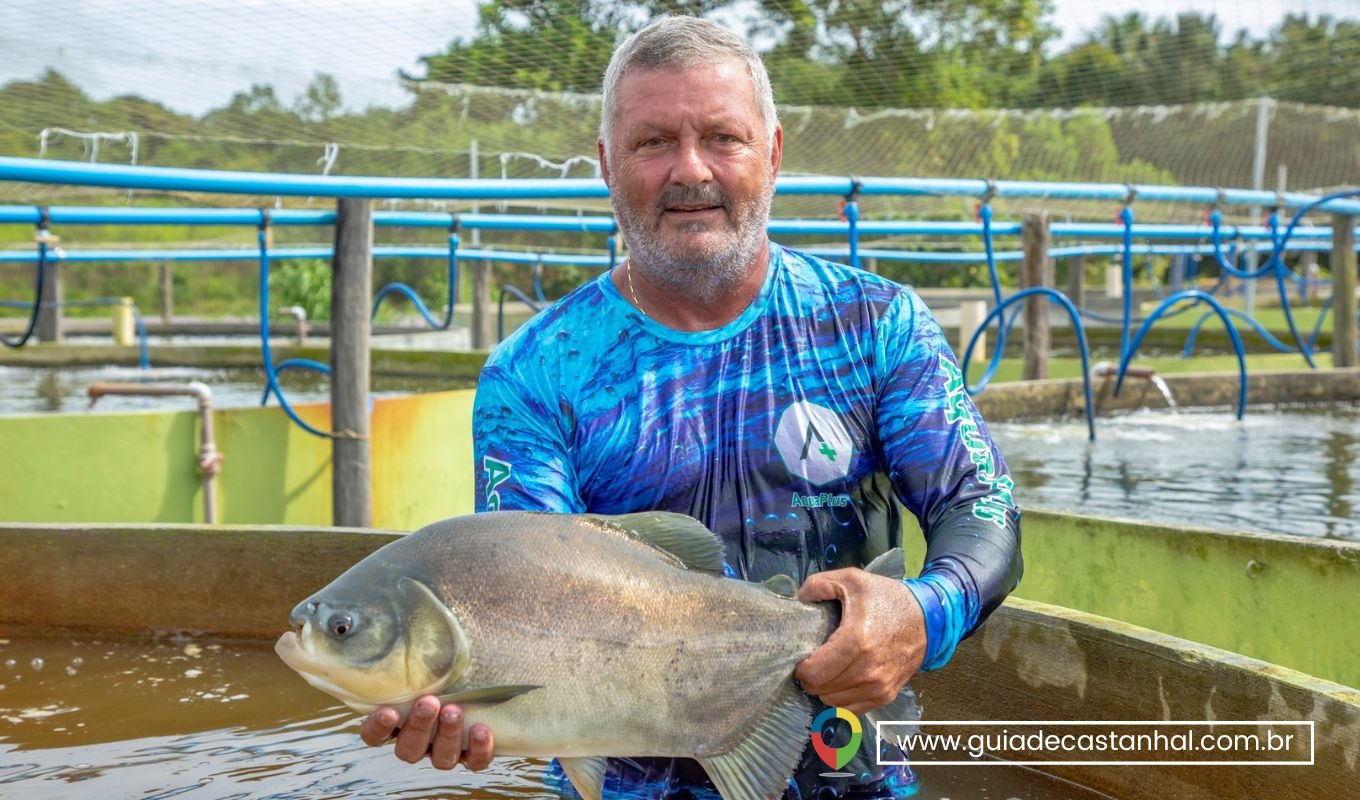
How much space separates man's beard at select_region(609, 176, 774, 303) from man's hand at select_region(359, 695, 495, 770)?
897 millimetres

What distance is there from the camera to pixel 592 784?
2020mm

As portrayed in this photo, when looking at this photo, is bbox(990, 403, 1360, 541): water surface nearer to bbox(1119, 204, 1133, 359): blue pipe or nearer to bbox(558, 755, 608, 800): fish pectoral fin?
bbox(1119, 204, 1133, 359): blue pipe

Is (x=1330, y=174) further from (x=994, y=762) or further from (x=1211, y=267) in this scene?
(x=1211, y=267)

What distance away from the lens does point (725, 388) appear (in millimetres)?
2430

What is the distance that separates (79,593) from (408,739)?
301 centimetres

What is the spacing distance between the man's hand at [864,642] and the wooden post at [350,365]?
415 centimetres

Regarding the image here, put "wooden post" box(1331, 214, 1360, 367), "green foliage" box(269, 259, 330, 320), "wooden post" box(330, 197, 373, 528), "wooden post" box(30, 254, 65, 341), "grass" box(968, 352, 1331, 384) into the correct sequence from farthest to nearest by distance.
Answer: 1. "green foliage" box(269, 259, 330, 320)
2. "wooden post" box(30, 254, 65, 341)
3. "grass" box(968, 352, 1331, 384)
4. "wooden post" box(1331, 214, 1360, 367)
5. "wooden post" box(330, 197, 373, 528)

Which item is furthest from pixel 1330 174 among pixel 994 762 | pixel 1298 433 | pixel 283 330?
pixel 994 762

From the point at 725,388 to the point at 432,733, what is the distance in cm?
83

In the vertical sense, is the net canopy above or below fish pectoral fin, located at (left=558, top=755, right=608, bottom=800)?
above

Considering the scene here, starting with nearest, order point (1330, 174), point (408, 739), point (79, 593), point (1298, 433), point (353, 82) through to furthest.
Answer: point (408, 739)
point (79, 593)
point (1298, 433)
point (353, 82)
point (1330, 174)

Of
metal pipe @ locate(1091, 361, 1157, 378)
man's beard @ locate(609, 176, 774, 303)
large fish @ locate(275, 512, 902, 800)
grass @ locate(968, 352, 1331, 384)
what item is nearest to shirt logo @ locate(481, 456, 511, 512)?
large fish @ locate(275, 512, 902, 800)

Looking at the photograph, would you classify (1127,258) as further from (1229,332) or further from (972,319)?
(972,319)

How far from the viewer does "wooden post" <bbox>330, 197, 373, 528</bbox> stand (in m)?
5.88
